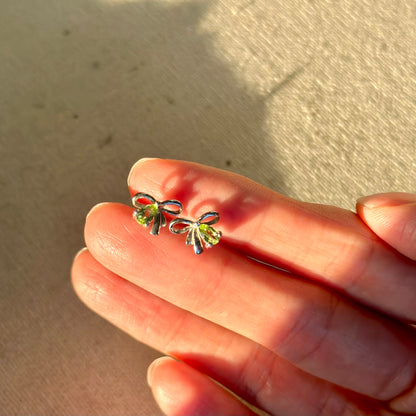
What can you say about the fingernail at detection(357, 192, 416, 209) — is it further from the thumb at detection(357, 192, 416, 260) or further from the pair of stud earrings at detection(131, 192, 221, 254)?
the pair of stud earrings at detection(131, 192, 221, 254)

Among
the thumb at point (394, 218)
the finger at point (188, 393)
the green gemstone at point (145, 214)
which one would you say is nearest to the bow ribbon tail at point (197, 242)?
the green gemstone at point (145, 214)

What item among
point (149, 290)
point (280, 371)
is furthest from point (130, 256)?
point (280, 371)

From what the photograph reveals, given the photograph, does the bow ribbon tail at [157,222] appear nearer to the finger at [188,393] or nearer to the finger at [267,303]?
the finger at [267,303]

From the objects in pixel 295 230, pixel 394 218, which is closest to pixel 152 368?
pixel 295 230

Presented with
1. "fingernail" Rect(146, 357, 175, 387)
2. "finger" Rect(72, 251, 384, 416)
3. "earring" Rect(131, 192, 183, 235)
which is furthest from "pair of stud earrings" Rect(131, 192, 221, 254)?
"fingernail" Rect(146, 357, 175, 387)

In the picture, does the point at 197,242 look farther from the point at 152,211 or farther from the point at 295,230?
the point at 295,230

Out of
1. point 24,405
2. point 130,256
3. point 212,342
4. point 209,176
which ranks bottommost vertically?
point 24,405

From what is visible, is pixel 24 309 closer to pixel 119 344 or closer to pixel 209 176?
pixel 119 344
